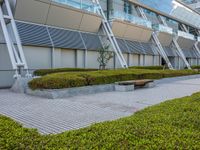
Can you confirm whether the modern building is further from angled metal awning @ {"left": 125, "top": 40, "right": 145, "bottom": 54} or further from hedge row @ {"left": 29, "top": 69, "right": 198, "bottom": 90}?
hedge row @ {"left": 29, "top": 69, "right": 198, "bottom": 90}

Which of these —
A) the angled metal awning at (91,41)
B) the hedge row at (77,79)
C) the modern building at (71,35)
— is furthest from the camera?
the angled metal awning at (91,41)

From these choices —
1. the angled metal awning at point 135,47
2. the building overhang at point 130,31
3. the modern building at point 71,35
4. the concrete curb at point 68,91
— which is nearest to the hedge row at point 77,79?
the concrete curb at point 68,91

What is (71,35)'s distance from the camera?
840 inches

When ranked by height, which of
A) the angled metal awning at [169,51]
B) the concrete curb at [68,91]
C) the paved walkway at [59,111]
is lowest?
the paved walkway at [59,111]

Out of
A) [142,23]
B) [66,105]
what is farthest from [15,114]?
[142,23]

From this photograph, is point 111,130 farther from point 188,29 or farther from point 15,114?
point 188,29

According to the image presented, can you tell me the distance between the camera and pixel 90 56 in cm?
2322

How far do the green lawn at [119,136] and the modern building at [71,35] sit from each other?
36.6ft

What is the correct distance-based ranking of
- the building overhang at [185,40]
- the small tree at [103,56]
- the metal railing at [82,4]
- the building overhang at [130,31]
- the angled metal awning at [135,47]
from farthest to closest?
the building overhang at [185,40], the angled metal awning at [135,47], the building overhang at [130,31], the small tree at [103,56], the metal railing at [82,4]

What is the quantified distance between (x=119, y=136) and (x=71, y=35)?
59.2ft

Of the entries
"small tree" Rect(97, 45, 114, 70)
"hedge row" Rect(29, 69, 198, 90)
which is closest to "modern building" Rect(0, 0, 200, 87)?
"small tree" Rect(97, 45, 114, 70)

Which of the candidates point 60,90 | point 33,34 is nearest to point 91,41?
point 33,34

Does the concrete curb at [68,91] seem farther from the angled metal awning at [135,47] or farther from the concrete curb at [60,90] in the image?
the angled metal awning at [135,47]

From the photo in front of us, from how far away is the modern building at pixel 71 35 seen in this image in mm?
16750
